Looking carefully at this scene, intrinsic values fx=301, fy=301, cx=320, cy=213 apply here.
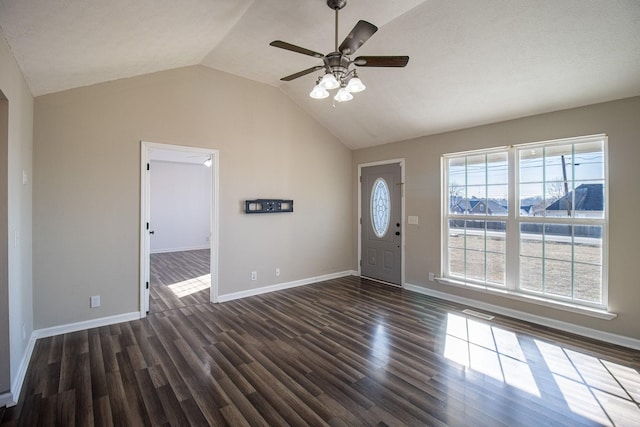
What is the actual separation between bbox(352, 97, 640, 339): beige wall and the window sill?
0.06m

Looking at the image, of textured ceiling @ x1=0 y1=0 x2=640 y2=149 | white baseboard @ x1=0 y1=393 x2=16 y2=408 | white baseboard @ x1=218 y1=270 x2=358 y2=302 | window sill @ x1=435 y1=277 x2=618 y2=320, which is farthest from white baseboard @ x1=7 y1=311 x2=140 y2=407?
window sill @ x1=435 y1=277 x2=618 y2=320

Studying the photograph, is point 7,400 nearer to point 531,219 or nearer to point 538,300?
point 538,300

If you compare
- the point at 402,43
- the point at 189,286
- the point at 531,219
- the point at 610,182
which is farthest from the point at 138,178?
the point at 610,182

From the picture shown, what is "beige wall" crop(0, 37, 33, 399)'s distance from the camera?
2184mm

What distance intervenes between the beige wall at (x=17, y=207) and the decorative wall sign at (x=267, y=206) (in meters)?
2.48

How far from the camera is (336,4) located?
265 centimetres

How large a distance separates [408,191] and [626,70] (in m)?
2.87

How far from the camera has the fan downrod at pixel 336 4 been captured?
2624 mm

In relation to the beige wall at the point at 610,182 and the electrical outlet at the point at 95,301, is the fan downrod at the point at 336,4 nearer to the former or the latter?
the beige wall at the point at 610,182

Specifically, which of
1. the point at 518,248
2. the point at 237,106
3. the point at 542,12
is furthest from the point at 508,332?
the point at 237,106

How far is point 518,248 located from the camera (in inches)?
158

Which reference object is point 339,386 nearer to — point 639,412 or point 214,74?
point 639,412

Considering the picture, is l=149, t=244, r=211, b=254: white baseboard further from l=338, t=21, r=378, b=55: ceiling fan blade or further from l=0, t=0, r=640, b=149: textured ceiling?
l=338, t=21, r=378, b=55: ceiling fan blade

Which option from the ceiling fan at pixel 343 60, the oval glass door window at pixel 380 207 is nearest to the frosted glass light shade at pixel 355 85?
the ceiling fan at pixel 343 60
